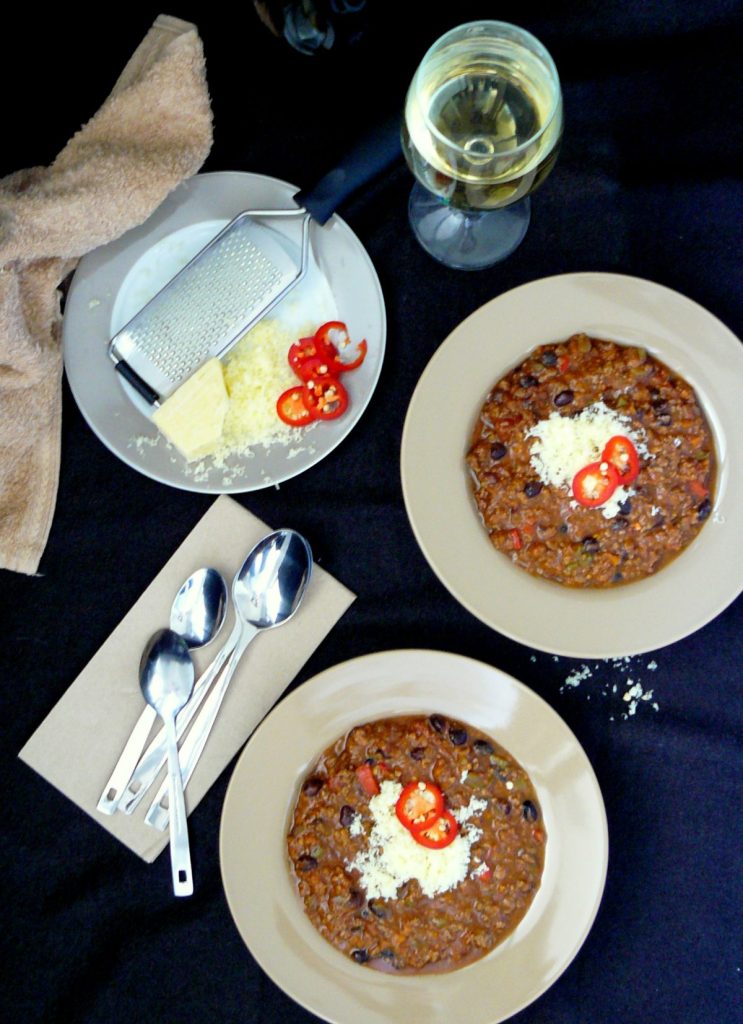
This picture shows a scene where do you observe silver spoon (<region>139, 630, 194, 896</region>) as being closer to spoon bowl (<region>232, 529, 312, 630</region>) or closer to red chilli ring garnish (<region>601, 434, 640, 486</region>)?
spoon bowl (<region>232, 529, 312, 630</region>)

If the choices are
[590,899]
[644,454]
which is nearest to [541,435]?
[644,454]

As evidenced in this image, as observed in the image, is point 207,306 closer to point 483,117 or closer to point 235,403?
point 235,403

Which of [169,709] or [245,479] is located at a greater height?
[245,479]

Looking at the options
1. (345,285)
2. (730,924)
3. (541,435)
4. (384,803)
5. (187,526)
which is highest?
(345,285)

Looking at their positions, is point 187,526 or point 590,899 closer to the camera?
point 590,899

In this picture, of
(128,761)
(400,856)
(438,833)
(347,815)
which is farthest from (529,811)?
(128,761)

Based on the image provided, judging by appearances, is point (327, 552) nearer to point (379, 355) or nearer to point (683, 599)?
point (379, 355)

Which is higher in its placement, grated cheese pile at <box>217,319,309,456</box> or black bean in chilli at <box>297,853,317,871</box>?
grated cheese pile at <box>217,319,309,456</box>

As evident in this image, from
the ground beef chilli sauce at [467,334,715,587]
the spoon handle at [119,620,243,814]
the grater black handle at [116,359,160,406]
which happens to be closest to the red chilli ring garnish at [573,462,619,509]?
the ground beef chilli sauce at [467,334,715,587]
